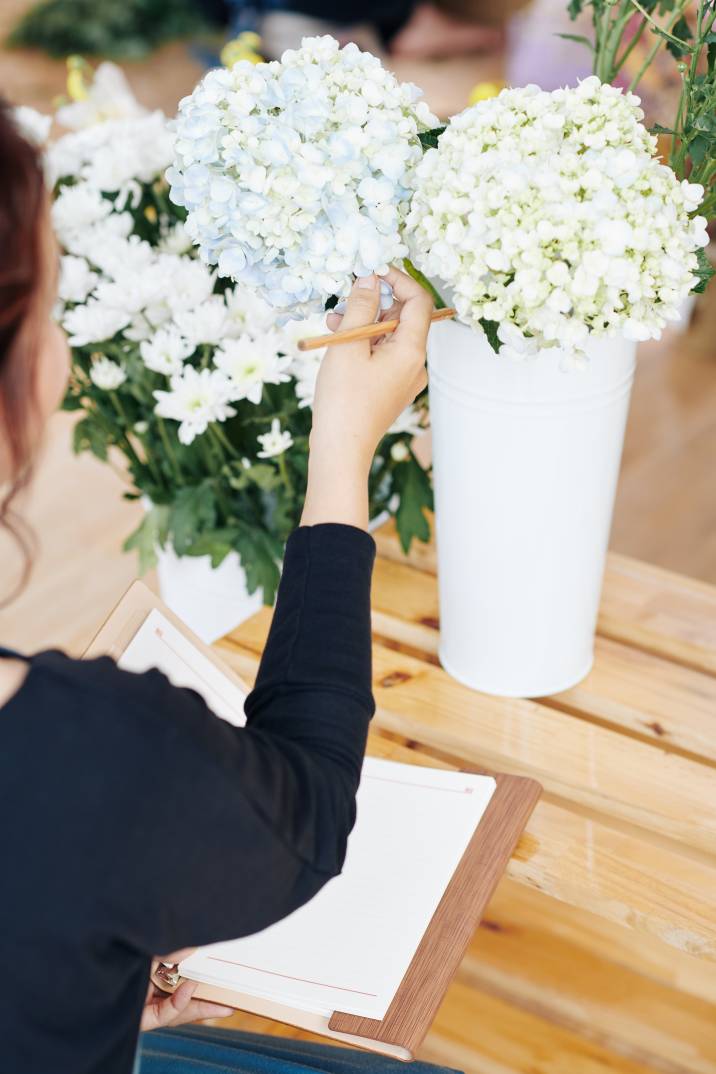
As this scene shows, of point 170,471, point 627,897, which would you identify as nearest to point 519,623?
point 627,897

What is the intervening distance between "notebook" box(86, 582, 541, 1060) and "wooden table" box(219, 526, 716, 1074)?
50 millimetres

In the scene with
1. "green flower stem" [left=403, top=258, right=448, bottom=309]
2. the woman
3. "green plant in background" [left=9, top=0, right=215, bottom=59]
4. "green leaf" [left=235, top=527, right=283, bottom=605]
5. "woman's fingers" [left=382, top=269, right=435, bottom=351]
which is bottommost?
"green plant in background" [left=9, top=0, right=215, bottom=59]

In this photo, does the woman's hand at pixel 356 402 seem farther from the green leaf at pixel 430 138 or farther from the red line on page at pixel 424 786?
the red line on page at pixel 424 786

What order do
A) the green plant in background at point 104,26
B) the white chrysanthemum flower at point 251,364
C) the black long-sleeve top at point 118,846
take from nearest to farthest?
the black long-sleeve top at point 118,846 → the white chrysanthemum flower at point 251,364 → the green plant in background at point 104,26

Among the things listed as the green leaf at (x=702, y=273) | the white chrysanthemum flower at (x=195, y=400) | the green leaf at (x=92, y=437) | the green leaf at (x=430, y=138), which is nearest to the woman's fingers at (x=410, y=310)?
the green leaf at (x=430, y=138)

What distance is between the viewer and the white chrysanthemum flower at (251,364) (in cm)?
112

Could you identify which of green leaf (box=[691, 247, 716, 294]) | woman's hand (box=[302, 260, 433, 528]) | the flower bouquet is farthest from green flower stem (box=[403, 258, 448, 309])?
green leaf (box=[691, 247, 716, 294])

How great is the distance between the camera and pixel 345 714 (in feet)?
2.26

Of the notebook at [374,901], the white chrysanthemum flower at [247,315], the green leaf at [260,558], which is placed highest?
the white chrysanthemum flower at [247,315]

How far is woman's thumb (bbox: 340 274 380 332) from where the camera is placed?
807 mm

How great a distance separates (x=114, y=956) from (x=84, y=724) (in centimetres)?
14

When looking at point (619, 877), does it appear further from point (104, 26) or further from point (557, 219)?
point (104, 26)

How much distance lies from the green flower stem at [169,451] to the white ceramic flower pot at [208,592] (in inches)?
4.4

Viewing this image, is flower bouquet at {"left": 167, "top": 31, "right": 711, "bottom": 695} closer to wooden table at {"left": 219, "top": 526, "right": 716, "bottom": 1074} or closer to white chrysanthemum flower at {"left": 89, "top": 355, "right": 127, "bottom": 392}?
wooden table at {"left": 219, "top": 526, "right": 716, "bottom": 1074}
